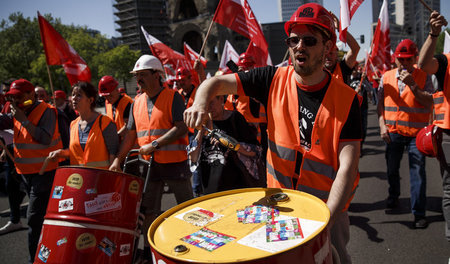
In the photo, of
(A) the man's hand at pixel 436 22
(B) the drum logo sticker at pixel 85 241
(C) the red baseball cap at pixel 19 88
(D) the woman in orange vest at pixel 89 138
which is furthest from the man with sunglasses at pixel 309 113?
(C) the red baseball cap at pixel 19 88

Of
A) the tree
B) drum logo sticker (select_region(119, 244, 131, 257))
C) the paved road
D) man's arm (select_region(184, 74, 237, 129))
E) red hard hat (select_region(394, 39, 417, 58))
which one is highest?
the tree

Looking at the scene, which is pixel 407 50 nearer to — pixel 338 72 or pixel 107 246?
pixel 338 72

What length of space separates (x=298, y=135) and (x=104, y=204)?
4.65ft

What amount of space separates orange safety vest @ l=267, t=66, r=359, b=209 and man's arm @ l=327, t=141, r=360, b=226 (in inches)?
2.6

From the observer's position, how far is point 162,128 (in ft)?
12.4

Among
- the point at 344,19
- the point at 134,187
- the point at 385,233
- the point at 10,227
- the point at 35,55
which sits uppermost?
the point at 35,55

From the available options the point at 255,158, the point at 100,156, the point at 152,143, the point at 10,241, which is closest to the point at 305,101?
the point at 255,158

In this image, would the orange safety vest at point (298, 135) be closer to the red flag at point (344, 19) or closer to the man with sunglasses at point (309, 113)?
the man with sunglasses at point (309, 113)

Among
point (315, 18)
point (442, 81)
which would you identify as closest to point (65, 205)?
point (315, 18)

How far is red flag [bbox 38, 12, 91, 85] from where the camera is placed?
5.69 metres

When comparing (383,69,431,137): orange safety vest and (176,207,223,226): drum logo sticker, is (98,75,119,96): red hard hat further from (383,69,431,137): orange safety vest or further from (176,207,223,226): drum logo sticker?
(383,69,431,137): orange safety vest

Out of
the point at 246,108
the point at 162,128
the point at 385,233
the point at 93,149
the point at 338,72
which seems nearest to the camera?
the point at 93,149

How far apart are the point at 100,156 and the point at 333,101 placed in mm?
2545

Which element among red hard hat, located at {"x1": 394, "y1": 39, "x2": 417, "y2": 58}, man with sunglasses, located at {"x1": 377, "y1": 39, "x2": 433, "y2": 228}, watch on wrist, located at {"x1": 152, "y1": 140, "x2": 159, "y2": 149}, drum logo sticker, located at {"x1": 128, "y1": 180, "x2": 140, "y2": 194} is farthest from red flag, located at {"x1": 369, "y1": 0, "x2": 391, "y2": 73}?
drum logo sticker, located at {"x1": 128, "y1": 180, "x2": 140, "y2": 194}
